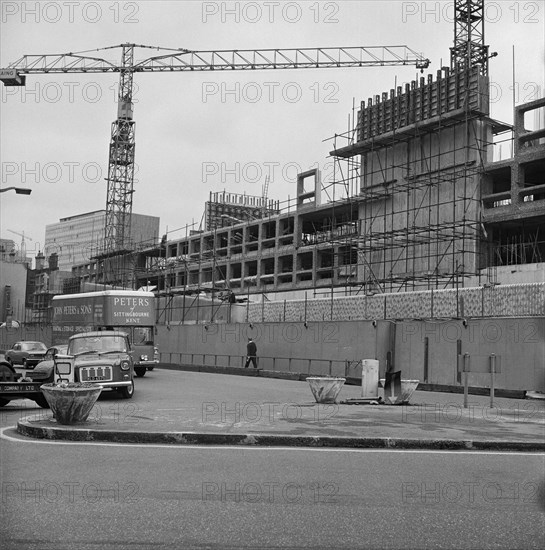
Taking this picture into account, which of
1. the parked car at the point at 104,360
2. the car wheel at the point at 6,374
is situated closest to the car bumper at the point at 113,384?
the parked car at the point at 104,360

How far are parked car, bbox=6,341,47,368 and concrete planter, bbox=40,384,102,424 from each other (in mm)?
25830

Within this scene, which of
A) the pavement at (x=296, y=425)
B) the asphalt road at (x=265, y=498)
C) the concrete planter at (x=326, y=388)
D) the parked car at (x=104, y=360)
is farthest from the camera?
the parked car at (x=104, y=360)

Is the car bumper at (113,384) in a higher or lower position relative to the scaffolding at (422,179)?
lower

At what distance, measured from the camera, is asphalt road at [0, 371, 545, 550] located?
571 centimetres

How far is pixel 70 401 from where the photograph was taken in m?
11.8

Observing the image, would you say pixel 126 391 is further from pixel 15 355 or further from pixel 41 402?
pixel 15 355

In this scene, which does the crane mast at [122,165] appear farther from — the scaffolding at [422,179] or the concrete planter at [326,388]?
the concrete planter at [326,388]

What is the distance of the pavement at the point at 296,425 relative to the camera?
424 inches

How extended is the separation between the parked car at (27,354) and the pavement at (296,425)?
1977cm

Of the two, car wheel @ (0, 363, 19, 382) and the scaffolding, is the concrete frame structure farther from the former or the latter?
car wheel @ (0, 363, 19, 382)

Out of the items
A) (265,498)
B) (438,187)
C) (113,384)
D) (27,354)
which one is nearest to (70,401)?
(265,498)

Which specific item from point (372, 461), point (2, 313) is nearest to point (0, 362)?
point (372, 461)

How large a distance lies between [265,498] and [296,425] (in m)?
5.35

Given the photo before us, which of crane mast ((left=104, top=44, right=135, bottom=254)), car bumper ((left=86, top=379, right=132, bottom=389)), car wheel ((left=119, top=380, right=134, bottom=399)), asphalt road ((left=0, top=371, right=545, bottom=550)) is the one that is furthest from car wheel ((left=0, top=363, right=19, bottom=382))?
crane mast ((left=104, top=44, right=135, bottom=254))
